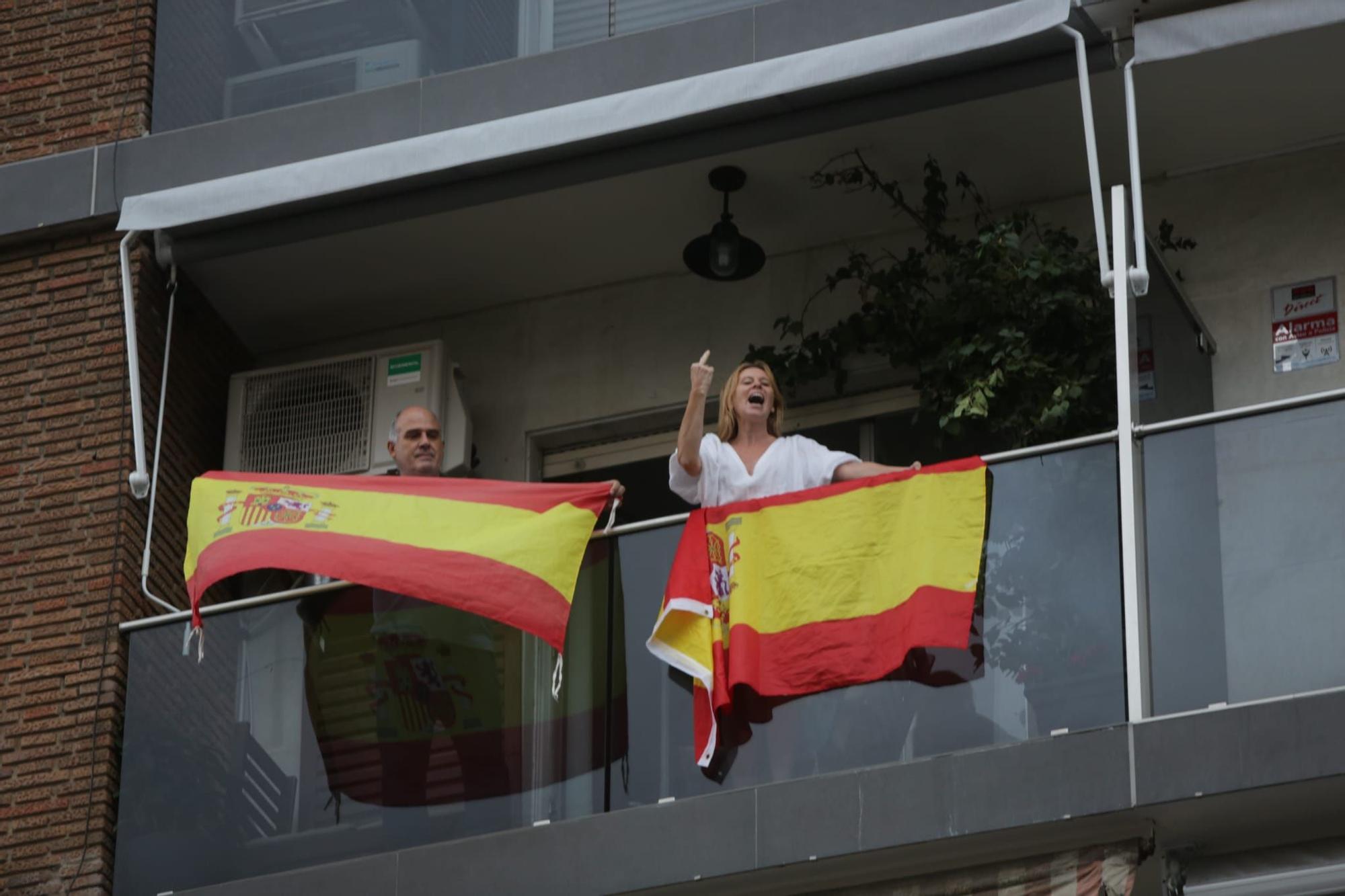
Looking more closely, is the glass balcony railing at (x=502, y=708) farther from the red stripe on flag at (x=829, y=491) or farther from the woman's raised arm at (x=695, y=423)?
the woman's raised arm at (x=695, y=423)

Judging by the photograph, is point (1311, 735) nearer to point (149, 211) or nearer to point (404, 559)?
point (404, 559)

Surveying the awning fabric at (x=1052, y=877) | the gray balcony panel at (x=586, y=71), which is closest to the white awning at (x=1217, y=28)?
the gray balcony panel at (x=586, y=71)

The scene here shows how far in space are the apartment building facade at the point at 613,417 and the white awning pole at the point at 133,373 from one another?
6 centimetres

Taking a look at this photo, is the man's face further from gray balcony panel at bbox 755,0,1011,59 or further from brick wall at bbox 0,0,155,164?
brick wall at bbox 0,0,155,164

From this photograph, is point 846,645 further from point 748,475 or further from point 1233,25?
point 1233,25

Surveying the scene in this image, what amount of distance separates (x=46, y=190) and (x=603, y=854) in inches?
190

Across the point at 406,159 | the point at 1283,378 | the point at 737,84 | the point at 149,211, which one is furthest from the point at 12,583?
the point at 1283,378

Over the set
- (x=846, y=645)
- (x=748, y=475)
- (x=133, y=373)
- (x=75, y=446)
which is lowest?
(x=846, y=645)

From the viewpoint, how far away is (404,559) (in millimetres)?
11680

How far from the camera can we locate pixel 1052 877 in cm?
1059

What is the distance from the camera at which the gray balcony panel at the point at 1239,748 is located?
10.3 metres

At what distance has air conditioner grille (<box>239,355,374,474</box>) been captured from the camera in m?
14.1

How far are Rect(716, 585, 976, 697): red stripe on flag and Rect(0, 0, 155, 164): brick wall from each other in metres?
4.76

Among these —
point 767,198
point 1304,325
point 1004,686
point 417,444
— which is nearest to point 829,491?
point 1004,686
